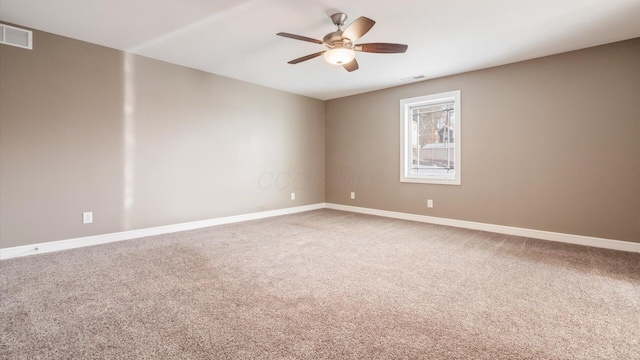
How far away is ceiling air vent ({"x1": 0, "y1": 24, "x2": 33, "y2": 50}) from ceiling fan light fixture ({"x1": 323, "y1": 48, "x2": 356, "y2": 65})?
10.5 feet

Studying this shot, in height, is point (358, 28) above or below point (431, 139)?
above

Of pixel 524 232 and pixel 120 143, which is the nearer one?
pixel 120 143

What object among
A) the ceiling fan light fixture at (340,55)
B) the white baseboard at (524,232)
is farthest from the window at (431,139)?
the ceiling fan light fixture at (340,55)

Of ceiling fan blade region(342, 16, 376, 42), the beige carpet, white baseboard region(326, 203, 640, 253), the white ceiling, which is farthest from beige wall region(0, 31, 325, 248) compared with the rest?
ceiling fan blade region(342, 16, 376, 42)

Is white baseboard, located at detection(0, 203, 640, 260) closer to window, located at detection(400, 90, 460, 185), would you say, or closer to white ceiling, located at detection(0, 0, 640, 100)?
window, located at detection(400, 90, 460, 185)

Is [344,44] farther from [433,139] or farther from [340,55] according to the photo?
[433,139]

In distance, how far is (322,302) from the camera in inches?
79.7

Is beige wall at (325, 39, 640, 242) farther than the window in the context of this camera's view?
No

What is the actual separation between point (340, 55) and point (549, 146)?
3.07m

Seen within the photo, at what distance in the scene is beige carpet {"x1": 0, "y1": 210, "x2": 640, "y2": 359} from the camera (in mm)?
1535

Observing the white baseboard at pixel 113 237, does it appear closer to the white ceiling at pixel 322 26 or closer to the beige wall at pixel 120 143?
the beige wall at pixel 120 143

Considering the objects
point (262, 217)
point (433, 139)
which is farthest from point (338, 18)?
point (262, 217)

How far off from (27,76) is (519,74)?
238 inches

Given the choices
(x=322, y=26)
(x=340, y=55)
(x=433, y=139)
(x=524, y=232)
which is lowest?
(x=524, y=232)
